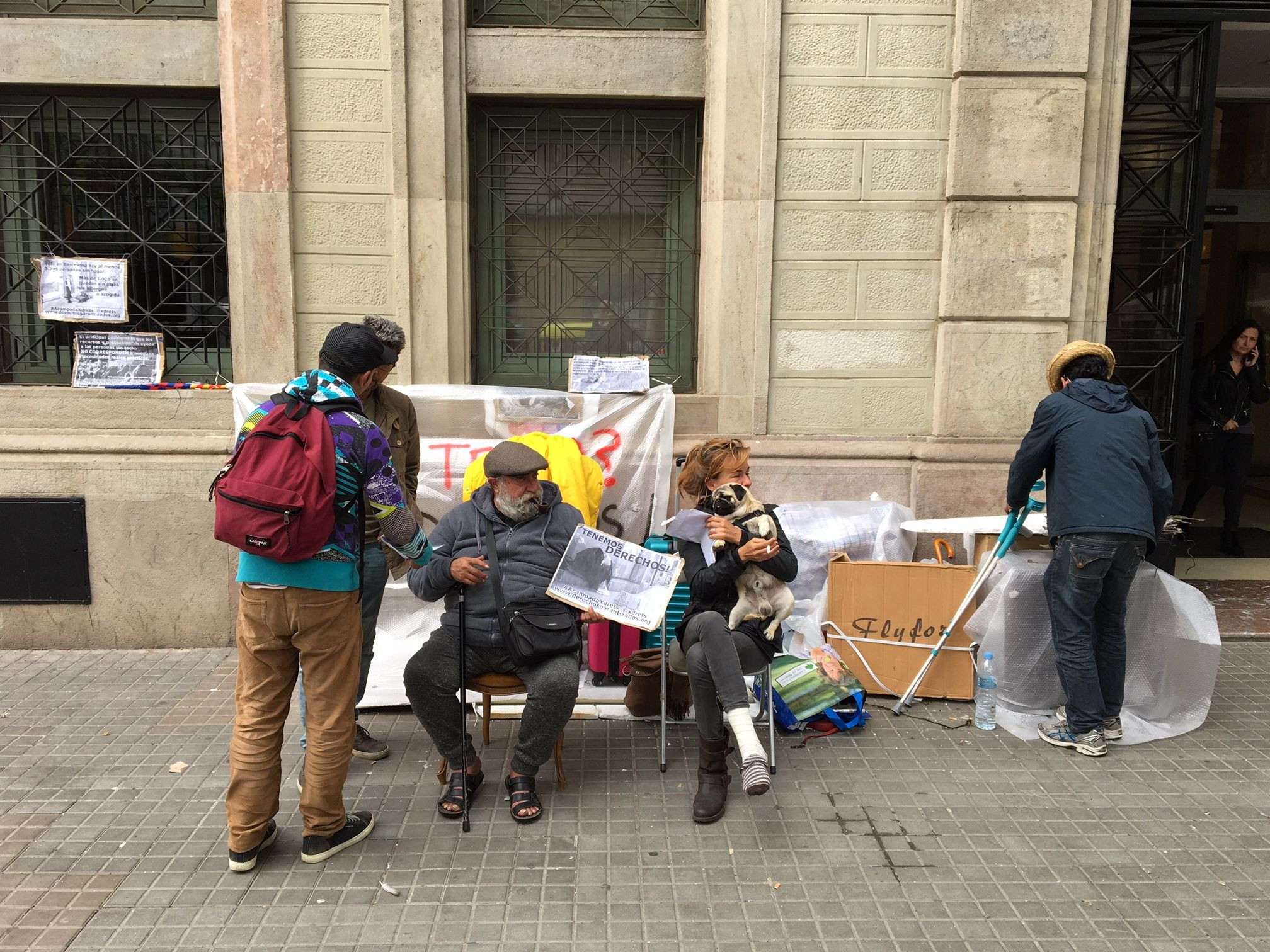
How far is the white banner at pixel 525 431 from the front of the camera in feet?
18.6

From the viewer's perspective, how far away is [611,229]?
20.8 feet

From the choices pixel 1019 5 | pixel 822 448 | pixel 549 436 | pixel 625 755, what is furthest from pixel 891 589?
pixel 1019 5

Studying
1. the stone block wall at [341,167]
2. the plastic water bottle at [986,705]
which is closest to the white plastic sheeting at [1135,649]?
the plastic water bottle at [986,705]

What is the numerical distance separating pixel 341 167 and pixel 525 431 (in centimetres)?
201

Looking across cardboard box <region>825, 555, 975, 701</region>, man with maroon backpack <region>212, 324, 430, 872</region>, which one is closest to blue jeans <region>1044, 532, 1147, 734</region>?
cardboard box <region>825, 555, 975, 701</region>

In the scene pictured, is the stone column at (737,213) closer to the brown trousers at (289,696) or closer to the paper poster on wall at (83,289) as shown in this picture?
the brown trousers at (289,696)

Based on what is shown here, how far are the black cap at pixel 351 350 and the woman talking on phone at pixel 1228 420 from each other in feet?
24.1

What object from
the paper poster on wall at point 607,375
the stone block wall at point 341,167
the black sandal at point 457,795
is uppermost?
the stone block wall at point 341,167

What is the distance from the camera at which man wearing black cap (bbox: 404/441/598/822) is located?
3961 millimetres

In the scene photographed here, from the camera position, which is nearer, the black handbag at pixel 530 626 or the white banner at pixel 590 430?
the black handbag at pixel 530 626

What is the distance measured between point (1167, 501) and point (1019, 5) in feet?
10.5

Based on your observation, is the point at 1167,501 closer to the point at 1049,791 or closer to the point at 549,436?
the point at 1049,791

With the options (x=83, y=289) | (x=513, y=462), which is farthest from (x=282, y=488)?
(x=83, y=289)

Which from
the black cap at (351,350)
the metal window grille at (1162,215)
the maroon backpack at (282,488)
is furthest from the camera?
the metal window grille at (1162,215)
